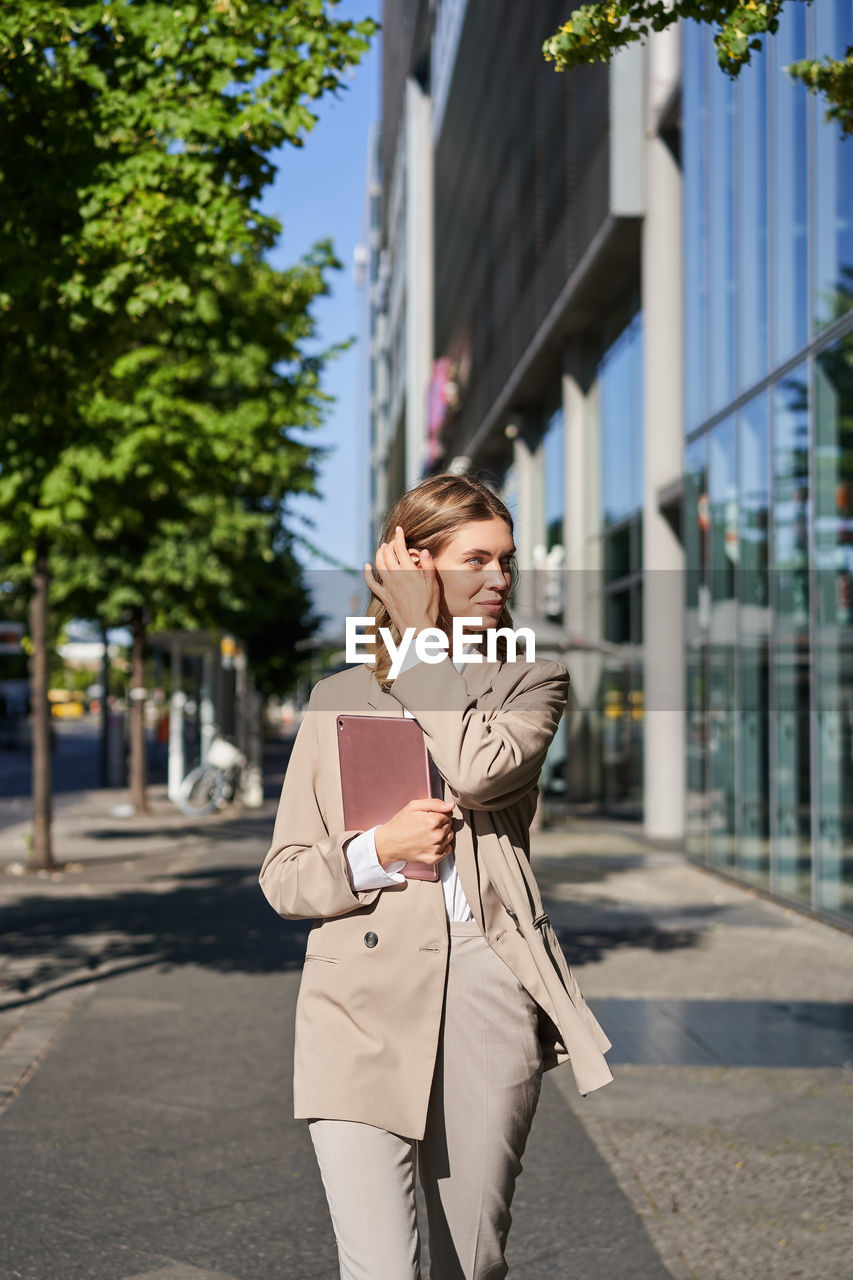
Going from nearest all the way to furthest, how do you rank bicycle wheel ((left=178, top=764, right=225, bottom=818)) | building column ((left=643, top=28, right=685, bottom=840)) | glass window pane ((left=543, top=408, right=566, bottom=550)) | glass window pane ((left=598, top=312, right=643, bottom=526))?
building column ((left=643, top=28, right=685, bottom=840)) → glass window pane ((left=598, top=312, right=643, bottom=526)) → bicycle wheel ((left=178, top=764, right=225, bottom=818)) → glass window pane ((left=543, top=408, right=566, bottom=550))

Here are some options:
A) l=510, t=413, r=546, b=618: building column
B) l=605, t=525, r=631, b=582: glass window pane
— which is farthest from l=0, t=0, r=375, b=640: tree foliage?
l=510, t=413, r=546, b=618: building column

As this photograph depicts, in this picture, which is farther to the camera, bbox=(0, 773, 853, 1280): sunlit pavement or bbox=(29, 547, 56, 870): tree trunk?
bbox=(29, 547, 56, 870): tree trunk

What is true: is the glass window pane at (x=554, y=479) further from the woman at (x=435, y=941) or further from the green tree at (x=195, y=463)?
the woman at (x=435, y=941)

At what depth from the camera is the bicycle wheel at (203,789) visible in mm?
21266

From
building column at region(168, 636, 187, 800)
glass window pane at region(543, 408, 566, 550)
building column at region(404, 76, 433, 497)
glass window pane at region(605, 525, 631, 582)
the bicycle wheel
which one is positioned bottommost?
the bicycle wheel

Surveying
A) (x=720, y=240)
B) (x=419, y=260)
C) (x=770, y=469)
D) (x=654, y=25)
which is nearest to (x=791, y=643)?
(x=770, y=469)

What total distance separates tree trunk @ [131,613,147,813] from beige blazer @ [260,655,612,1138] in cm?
1823

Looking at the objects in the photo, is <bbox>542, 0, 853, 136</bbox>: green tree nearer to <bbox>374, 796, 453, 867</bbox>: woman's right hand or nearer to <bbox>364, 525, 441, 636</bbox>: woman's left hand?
<bbox>364, 525, 441, 636</bbox>: woman's left hand

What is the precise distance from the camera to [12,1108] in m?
5.74

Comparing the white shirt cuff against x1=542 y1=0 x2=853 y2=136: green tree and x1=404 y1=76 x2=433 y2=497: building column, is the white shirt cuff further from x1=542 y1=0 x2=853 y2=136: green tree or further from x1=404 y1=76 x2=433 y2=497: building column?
x1=404 y1=76 x2=433 y2=497: building column

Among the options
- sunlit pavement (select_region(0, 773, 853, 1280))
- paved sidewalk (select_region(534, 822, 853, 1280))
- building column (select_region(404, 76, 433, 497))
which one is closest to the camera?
sunlit pavement (select_region(0, 773, 853, 1280))

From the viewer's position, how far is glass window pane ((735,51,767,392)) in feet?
41.3

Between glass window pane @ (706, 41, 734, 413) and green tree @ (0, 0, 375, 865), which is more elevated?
glass window pane @ (706, 41, 734, 413)

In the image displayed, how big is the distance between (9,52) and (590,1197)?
523 centimetres
